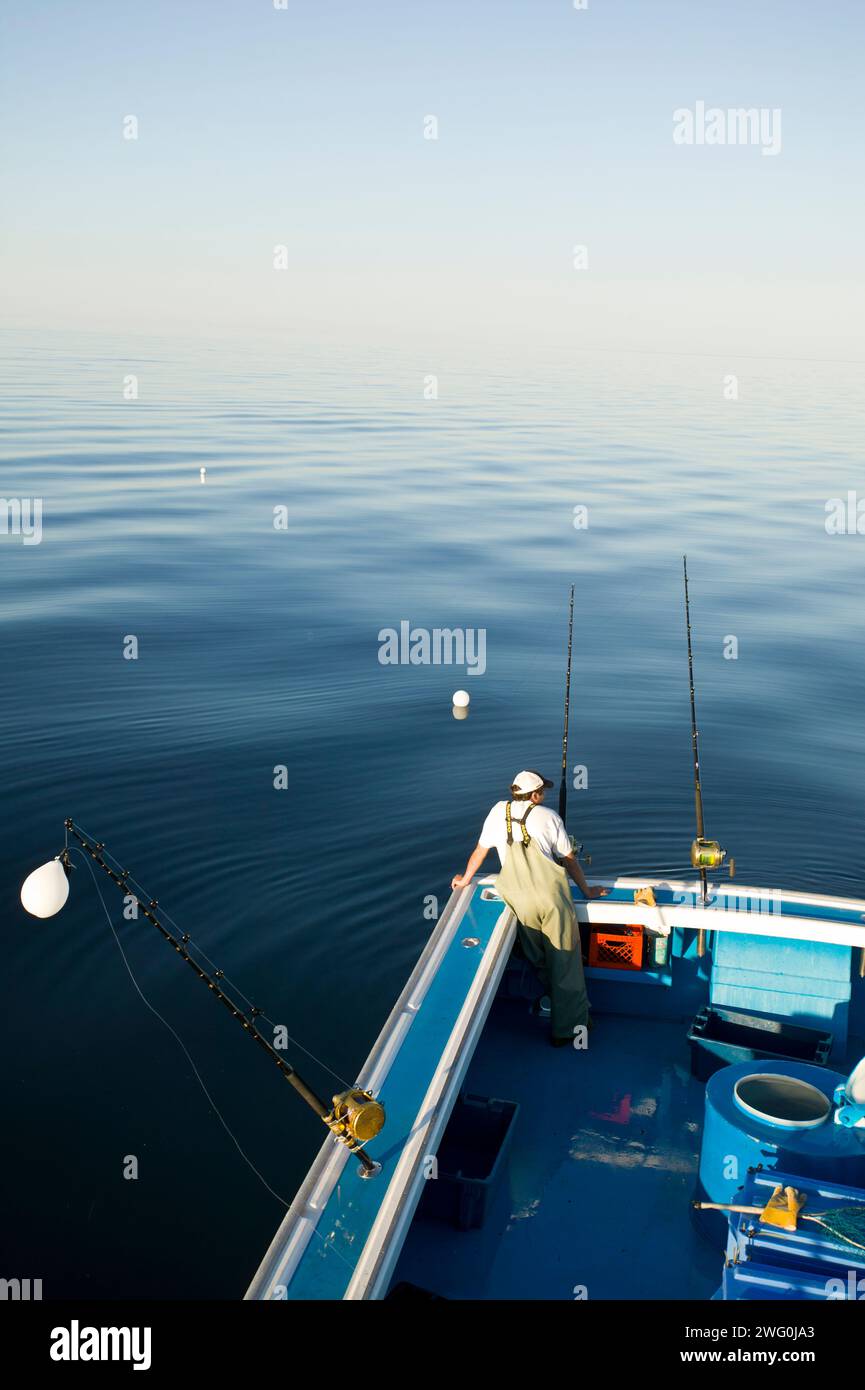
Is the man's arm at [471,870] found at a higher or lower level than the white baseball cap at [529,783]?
lower

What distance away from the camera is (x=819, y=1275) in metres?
3.52

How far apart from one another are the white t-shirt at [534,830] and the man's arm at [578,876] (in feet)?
0.31

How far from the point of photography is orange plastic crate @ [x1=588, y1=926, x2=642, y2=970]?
592 centimetres

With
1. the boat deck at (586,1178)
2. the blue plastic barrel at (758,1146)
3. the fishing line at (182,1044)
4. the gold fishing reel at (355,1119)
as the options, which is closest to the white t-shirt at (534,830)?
the boat deck at (586,1178)

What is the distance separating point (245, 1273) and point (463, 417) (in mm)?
37255

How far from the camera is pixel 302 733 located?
41.5 ft

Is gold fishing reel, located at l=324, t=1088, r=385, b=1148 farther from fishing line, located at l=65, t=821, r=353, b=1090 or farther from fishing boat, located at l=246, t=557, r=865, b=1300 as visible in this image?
fishing line, located at l=65, t=821, r=353, b=1090

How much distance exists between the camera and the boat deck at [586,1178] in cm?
437

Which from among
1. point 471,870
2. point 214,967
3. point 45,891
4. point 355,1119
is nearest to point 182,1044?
point 214,967

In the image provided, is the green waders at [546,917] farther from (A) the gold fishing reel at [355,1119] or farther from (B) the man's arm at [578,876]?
(A) the gold fishing reel at [355,1119]

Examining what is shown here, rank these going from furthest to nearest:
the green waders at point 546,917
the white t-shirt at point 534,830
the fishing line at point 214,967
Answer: the fishing line at point 214,967 < the green waders at point 546,917 < the white t-shirt at point 534,830

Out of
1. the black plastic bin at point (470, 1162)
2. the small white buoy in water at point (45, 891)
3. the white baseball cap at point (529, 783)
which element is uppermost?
the white baseball cap at point (529, 783)

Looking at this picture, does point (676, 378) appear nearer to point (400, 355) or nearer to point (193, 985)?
point (400, 355)

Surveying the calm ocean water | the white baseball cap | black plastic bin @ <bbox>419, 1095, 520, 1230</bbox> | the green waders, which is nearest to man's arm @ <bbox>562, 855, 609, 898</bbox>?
the green waders
